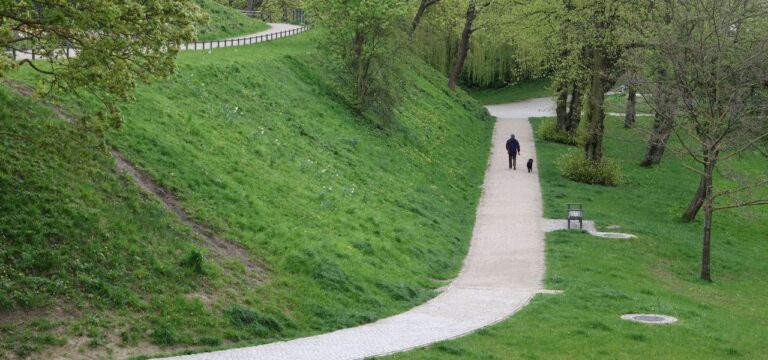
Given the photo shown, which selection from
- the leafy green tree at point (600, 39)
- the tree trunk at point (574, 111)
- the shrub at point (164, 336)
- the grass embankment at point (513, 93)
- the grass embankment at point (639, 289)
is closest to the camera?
the shrub at point (164, 336)

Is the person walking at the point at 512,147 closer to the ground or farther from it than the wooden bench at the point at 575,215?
farther from it

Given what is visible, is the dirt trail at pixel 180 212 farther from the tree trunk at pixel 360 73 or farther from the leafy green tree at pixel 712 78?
the tree trunk at pixel 360 73

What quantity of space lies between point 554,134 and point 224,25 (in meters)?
19.9

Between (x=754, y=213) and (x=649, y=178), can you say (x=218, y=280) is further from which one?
(x=649, y=178)

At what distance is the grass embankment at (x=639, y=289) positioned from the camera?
58.3ft

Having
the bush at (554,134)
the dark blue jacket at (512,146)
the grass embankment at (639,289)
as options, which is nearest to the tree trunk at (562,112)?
the bush at (554,134)

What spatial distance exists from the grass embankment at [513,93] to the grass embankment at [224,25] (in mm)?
25015

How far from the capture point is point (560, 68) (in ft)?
151

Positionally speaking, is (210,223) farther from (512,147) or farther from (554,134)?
(554,134)

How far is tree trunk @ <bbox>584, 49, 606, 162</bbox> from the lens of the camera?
3897 centimetres

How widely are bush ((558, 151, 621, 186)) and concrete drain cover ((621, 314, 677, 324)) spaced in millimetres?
21230

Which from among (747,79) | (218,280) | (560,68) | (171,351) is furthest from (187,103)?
(560,68)

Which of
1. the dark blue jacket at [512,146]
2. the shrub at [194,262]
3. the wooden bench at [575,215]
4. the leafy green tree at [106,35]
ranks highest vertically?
the leafy green tree at [106,35]

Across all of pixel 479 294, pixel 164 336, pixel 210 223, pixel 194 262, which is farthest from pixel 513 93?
pixel 164 336
